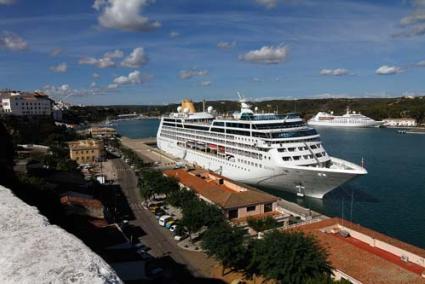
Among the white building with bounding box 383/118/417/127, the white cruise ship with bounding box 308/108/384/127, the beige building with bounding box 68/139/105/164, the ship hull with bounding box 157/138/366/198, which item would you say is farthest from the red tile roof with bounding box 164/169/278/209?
the white building with bounding box 383/118/417/127

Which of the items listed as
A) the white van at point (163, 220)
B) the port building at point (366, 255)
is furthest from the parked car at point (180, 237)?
the port building at point (366, 255)

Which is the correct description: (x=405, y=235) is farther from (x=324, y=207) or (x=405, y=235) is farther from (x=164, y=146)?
(x=164, y=146)

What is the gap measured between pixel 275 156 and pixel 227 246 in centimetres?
1669

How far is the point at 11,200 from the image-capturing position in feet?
23.4

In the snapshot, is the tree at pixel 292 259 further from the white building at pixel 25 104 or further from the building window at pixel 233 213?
the white building at pixel 25 104

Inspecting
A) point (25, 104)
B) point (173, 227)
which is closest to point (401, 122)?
point (25, 104)

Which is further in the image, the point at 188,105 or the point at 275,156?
the point at 188,105

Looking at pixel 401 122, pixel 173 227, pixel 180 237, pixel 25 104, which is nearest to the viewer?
pixel 180 237

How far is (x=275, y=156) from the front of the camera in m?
32.9

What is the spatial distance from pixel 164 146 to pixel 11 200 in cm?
5558

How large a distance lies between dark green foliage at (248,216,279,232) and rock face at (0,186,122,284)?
1779 centimetres

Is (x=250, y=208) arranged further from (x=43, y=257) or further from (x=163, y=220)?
(x=43, y=257)

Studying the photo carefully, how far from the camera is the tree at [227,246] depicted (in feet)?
56.5

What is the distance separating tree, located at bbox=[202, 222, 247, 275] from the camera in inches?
678
